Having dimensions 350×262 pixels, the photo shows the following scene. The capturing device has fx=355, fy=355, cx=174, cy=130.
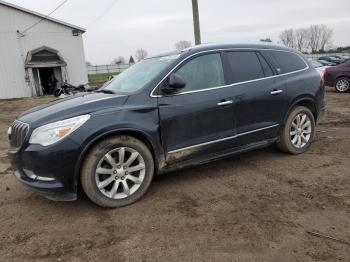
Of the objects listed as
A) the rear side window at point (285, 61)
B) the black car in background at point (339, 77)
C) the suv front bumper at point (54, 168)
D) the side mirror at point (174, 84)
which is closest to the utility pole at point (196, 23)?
the black car in background at point (339, 77)

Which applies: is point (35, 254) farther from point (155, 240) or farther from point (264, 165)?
point (264, 165)

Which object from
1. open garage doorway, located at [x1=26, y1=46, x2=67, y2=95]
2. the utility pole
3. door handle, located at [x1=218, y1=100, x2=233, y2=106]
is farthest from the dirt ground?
open garage doorway, located at [x1=26, y1=46, x2=67, y2=95]

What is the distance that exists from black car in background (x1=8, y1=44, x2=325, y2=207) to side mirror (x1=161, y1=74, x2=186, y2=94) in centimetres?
1

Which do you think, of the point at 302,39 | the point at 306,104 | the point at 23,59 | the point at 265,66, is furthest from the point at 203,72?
the point at 302,39

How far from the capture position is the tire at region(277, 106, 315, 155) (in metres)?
5.56

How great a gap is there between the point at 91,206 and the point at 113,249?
41.4 inches

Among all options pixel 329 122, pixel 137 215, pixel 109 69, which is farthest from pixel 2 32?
pixel 109 69

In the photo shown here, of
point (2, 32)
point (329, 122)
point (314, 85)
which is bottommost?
point (329, 122)

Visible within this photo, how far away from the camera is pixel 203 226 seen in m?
3.52

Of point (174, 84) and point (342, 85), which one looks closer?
point (174, 84)

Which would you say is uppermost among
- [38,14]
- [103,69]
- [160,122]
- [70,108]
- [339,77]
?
[38,14]

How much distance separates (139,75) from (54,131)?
1.59 meters

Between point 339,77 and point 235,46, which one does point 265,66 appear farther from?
point 339,77

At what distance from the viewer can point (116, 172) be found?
13.1ft
